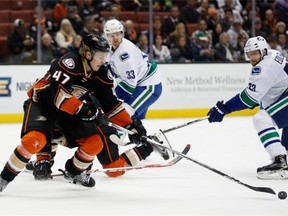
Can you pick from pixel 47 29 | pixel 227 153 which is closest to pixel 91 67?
pixel 227 153

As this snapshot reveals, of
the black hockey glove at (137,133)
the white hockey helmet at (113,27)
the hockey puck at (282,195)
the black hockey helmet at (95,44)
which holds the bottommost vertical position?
the hockey puck at (282,195)

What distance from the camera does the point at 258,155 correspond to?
5.63 m

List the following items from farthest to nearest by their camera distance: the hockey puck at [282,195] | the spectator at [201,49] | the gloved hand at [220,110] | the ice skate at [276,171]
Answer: the spectator at [201,49] → the gloved hand at [220,110] → the ice skate at [276,171] → the hockey puck at [282,195]

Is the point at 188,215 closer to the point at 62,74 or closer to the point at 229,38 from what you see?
the point at 62,74

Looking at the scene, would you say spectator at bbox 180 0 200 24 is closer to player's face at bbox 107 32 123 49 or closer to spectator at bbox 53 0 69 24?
spectator at bbox 53 0 69 24

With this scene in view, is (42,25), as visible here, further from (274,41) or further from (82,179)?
(82,179)

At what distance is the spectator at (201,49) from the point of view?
8852mm

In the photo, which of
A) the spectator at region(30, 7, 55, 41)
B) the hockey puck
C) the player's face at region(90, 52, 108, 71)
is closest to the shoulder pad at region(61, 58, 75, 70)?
the player's face at region(90, 52, 108, 71)

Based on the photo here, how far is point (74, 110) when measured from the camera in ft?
12.3

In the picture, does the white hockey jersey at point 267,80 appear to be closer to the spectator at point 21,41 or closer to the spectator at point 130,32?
the spectator at point 21,41

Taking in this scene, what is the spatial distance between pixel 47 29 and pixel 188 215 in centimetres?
526

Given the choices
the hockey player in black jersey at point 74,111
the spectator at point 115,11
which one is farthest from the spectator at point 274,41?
the hockey player in black jersey at point 74,111

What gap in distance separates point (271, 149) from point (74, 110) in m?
1.46

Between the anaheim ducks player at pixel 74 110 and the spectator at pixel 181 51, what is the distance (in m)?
4.67
